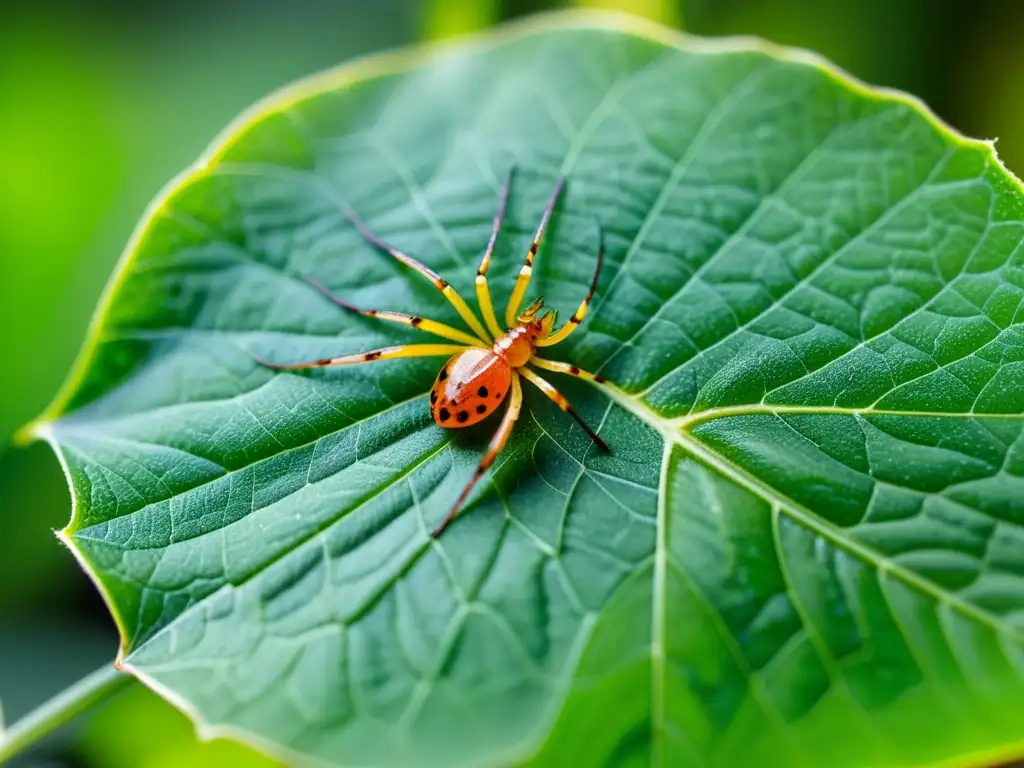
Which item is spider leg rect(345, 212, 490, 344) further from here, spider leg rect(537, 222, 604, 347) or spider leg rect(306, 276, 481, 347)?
spider leg rect(537, 222, 604, 347)

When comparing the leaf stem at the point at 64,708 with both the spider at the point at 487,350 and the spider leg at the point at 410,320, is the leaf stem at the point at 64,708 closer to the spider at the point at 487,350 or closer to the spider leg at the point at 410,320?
the spider at the point at 487,350

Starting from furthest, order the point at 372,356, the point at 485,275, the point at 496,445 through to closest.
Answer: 1. the point at 485,275
2. the point at 372,356
3. the point at 496,445

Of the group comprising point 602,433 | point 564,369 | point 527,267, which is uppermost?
point 527,267

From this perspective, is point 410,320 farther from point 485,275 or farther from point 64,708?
point 64,708

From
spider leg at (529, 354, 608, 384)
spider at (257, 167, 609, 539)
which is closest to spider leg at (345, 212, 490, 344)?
spider at (257, 167, 609, 539)

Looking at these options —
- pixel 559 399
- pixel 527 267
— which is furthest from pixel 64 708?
pixel 527 267

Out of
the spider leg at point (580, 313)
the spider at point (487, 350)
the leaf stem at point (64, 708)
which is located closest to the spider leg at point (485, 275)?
the spider at point (487, 350)
